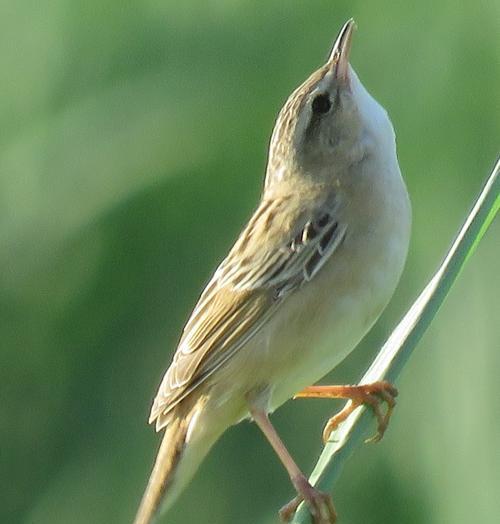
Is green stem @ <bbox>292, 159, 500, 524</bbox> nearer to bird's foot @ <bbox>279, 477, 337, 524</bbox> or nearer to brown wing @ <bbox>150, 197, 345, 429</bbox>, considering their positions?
bird's foot @ <bbox>279, 477, 337, 524</bbox>

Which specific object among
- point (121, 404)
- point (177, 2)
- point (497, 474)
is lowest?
point (497, 474)

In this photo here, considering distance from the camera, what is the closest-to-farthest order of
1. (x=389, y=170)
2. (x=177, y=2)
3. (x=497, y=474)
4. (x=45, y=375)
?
(x=497, y=474), (x=389, y=170), (x=177, y=2), (x=45, y=375)

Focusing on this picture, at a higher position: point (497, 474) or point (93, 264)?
point (93, 264)

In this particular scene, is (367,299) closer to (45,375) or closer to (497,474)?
(497,474)

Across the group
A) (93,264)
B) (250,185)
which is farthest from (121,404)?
(250,185)

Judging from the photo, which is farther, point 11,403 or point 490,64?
point 11,403

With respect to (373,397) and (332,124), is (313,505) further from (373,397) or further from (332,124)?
(332,124)

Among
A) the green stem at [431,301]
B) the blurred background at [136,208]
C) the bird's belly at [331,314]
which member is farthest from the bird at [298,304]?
the green stem at [431,301]

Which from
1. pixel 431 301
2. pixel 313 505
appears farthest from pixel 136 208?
pixel 431 301
